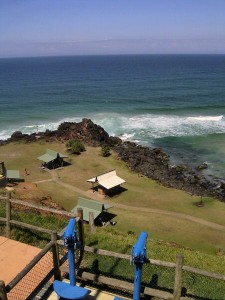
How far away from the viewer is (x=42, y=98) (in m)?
88.6

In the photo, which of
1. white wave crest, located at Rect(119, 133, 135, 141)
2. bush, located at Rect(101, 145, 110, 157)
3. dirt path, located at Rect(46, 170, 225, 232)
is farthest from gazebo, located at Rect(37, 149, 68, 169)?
white wave crest, located at Rect(119, 133, 135, 141)

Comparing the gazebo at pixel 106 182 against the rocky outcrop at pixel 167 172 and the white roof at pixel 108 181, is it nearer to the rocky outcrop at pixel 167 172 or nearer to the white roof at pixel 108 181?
the white roof at pixel 108 181

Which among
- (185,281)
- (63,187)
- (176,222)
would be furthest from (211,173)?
(185,281)

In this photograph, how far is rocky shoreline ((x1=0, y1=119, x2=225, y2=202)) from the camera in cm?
3462

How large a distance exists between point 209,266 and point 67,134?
38.3 m

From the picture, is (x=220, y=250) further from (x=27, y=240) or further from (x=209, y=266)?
(x=27, y=240)

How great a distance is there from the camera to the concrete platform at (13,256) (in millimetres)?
10166

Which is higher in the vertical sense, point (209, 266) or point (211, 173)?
point (209, 266)

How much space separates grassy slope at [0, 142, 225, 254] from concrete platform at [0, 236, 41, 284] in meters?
13.3

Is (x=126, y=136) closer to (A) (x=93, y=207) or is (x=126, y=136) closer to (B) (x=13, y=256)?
(A) (x=93, y=207)

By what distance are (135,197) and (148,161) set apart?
10.0 metres

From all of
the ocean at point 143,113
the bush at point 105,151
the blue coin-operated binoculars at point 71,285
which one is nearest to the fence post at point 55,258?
the blue coin-operated binoculars at point 71,285

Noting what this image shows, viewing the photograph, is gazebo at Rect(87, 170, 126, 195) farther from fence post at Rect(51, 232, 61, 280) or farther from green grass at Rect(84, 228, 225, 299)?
fence post at Rect(51, 232, 61, 280)

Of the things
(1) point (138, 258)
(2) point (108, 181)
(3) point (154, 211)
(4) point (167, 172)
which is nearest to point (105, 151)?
(4) point (167, 172)
